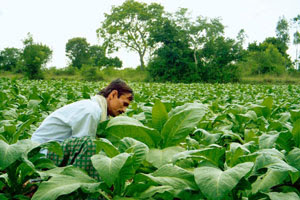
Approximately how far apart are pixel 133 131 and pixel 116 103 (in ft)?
3.51

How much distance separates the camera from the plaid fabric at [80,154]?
1669mm


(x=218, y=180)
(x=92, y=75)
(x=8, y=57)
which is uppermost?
(x=8, y=57)

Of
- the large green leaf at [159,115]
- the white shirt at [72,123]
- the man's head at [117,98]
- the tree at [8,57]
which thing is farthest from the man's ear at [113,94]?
the tree at [8,57]

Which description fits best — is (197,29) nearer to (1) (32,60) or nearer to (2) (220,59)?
(2) (220,59)

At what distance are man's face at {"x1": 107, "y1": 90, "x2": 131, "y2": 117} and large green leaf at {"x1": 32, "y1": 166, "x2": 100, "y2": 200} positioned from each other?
1.49 meters

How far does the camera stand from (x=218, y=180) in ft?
3.62

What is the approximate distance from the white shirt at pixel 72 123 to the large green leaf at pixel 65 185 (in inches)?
35.0

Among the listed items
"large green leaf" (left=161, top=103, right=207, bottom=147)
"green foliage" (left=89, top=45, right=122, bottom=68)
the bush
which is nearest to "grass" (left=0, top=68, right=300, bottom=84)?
the bush

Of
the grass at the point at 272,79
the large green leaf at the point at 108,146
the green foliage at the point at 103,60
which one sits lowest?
the grass at the point at 272,79

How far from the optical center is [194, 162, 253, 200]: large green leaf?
1064mm

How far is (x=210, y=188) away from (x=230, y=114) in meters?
2.34

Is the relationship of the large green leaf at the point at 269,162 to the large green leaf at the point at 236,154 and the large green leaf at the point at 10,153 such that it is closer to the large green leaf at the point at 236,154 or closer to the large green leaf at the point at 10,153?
the large green leaf at the point at 236,154

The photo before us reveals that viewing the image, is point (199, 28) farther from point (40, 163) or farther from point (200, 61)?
point (40, 163)

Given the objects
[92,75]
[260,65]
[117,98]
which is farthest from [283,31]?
[117,98]
